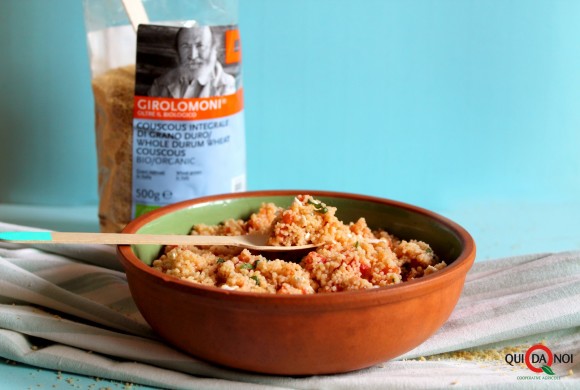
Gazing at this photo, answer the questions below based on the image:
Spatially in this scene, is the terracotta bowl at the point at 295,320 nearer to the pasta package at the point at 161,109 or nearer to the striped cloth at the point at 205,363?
the striped cloth at the point at 205,363

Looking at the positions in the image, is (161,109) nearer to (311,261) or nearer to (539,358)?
(311,261)

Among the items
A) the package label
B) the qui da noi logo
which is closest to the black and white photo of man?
the package label

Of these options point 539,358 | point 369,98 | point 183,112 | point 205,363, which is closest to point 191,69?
point 183,112

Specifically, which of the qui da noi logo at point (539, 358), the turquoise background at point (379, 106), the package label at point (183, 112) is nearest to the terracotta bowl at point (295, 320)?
the qui da noi logo at point (539, 358)

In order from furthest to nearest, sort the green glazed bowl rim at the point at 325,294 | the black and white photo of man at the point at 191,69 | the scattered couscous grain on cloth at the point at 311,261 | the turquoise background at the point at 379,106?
the turquoise background at the point at 379,106 < the black and white photo of man at the point at 191,69 < the scattered couscous grain on cloth at the point at 311,261 < the green glazed bowl rim at the point at 325,294

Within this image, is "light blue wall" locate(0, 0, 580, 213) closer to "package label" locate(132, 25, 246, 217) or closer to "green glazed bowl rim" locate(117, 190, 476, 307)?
Answer: "package label" locate(132, 25, 246, 217)
